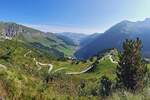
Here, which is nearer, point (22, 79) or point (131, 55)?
point (22, 79)

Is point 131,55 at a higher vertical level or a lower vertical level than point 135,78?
higher

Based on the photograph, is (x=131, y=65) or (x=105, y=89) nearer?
(x=105, y=89)

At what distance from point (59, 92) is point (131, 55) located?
115 ft

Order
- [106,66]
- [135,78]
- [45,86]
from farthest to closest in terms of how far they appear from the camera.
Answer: [106,66]
[135,78]
[45,86]

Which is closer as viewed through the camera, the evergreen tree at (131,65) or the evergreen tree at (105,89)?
the evergreen tree at (105,89)

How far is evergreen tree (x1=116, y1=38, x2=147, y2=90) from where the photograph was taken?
47.3 meters

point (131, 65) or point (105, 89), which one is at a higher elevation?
point (131, 65)

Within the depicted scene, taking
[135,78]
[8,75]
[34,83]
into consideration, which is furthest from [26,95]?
[135,78]

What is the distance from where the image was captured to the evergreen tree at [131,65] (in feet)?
155

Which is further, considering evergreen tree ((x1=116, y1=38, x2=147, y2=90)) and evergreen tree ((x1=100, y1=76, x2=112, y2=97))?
evergreen tree ((x1=116, y1=38, x2=147, y2=90))

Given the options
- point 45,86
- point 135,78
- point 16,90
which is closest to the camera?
point 16,90

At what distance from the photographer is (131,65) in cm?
4812

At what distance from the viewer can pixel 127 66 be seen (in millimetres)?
48469

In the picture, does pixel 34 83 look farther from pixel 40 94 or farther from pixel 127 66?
pixel 127 66
